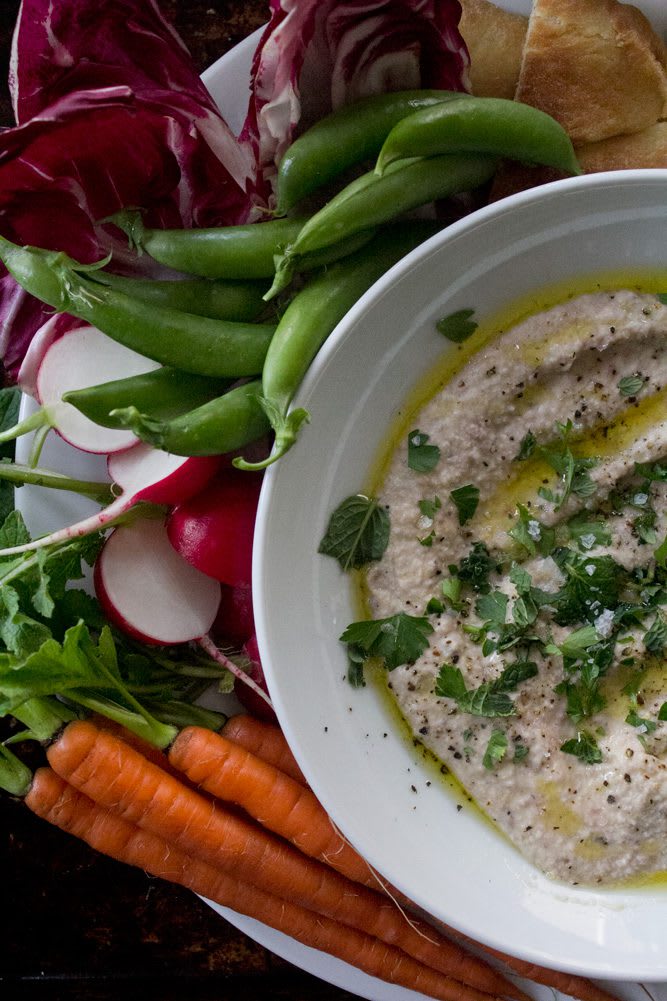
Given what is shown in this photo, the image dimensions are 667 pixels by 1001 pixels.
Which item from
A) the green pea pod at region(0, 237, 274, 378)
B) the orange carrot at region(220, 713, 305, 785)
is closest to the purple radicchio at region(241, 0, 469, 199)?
the green pea pod at region(0, 237, 274, 378)

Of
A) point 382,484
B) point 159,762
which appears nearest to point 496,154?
point 382,484

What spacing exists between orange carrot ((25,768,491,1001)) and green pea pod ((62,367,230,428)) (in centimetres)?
101

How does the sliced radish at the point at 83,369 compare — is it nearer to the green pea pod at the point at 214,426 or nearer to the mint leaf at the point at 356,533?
the green pea pod at the point at 214,426

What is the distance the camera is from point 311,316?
2174 mm

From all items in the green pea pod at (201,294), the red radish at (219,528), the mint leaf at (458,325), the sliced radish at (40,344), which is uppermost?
the green pea pod at (201,294)

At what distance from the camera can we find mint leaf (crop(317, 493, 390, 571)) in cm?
236

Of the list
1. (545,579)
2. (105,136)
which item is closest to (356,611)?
(545,579)

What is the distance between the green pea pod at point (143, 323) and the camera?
211cm

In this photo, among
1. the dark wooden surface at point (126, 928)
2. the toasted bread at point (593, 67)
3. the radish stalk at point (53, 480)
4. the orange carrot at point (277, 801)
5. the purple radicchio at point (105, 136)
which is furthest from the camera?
the dark wooden surface at point (126, 928)

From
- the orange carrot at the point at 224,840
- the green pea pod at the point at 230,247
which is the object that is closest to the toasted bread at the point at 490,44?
the green pea pod at the point at 230,247

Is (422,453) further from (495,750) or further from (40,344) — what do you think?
(40,344)

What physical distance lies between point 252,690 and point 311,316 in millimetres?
1052

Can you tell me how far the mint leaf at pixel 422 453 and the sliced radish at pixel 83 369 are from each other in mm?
650

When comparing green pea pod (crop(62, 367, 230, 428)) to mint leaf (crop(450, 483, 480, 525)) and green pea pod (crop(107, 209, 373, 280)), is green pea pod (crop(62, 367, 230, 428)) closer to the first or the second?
green pea pod (crop(107, 209, 373, 280))
